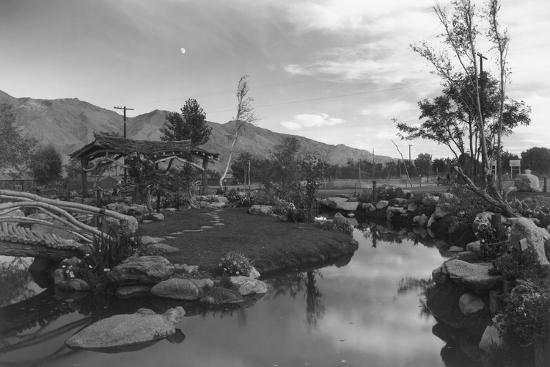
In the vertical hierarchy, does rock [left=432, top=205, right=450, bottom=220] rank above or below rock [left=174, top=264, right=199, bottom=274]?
above

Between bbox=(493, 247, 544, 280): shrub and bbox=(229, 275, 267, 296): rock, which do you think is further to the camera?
→ bbox=(229, 275, 267, 296): rock

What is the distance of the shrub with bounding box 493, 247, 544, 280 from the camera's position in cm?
693

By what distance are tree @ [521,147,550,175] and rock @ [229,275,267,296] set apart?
52.3m

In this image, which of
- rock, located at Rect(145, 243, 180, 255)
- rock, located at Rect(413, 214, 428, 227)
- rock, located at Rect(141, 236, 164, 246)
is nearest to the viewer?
rock, located at Rect(145, 243, 180, 255)

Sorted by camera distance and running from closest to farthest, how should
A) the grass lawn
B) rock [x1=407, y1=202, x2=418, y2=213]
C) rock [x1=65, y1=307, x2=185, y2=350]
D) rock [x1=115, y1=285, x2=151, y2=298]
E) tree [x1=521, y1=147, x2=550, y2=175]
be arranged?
rock [x1=65, y1=307, x2=185, y2=350] < rock [x1=115, y1=285, x2=151, y2=298] < the grass lawn < rock [x1=407, y1=202, x2=418, y2=213] < tree [x1=521, y1=147, x2=550, y2=175]

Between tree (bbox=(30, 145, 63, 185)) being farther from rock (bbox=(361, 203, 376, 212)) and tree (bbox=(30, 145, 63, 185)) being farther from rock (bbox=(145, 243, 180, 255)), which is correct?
rock (bbox=(145, 243, 180, 255))

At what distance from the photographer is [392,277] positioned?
11.3 m

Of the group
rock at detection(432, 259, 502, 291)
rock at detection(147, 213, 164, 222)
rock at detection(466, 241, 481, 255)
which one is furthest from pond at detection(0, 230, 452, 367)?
rock at detection(147, 213, 164, 222)

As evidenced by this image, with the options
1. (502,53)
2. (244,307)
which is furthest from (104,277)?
(502,53)

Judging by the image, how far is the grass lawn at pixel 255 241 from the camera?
11.5m

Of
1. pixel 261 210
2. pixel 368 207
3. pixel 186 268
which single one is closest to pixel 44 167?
pixel 261 210

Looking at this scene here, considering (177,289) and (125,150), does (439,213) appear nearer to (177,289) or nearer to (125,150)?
(177,289)

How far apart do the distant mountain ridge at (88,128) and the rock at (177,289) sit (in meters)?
110

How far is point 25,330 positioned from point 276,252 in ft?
20.9
